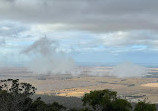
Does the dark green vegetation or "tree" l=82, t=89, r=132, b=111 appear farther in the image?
"tree" l=82, t=89, r=132, b=111

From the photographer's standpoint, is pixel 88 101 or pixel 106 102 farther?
pixel 88 101

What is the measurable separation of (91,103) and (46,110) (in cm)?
1166

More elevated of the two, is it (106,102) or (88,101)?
(88,101)

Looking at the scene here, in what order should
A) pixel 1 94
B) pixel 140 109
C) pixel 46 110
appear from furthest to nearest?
pixel 1 94
pixel 46 110
pixel 140 109

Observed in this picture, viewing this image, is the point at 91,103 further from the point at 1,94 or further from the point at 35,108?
the point at 1,94

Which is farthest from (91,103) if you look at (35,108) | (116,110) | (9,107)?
(9,107)

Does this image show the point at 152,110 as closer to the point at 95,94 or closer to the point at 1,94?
the point at 95,94

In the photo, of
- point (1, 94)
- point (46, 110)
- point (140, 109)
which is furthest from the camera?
point (1, 94)

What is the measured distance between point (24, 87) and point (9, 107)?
652 centimetres

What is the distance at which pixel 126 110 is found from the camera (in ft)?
193

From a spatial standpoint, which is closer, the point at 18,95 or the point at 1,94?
the point at 18,95

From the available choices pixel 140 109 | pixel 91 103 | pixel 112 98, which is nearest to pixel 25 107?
pixel 91 103

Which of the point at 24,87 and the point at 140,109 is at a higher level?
the point at 24,87

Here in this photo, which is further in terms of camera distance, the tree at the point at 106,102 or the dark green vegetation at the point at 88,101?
the tree at the point at 106,102
